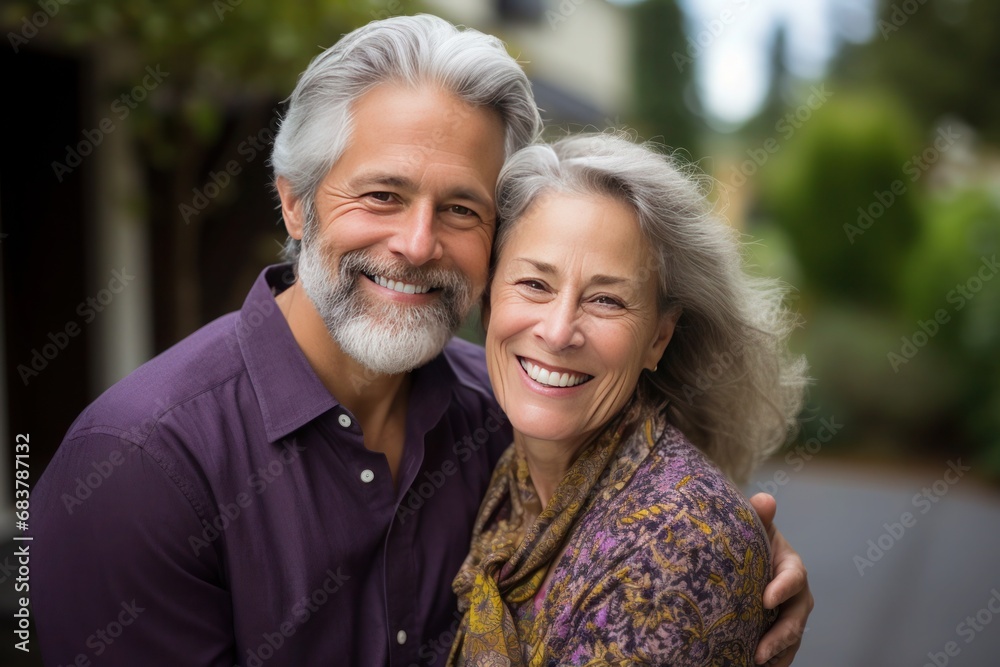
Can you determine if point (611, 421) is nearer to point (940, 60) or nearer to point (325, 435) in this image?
point (325, 435)

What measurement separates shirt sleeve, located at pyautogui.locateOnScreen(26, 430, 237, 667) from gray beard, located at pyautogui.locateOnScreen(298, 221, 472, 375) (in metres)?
0.54

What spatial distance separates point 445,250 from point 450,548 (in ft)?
2.48

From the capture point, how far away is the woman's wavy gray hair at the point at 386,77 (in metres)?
2.12

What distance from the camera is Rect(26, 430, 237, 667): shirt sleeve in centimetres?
177

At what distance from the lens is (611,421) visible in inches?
82.5

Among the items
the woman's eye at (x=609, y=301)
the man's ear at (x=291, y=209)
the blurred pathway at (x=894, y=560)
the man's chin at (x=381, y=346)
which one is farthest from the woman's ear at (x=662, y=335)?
the blurred pathway at (x=894, y=560)

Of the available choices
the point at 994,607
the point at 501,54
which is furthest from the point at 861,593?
the point at 501,54

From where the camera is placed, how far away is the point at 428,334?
7.10 feet

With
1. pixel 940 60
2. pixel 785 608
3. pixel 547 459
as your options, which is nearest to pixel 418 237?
pixel 547 459

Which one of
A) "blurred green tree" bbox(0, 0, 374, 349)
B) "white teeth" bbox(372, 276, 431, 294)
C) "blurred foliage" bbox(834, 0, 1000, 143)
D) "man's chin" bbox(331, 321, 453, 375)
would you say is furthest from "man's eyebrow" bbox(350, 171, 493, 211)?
"blurred foliage" bbox(834, 0, 1000, 143)

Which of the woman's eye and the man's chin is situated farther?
the man's chin

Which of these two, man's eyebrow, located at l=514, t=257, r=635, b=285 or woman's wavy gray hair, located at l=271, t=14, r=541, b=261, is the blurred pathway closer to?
man's eyebrow, located at l=514, t=257, r=635, b=285

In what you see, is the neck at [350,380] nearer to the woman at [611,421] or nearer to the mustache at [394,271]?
the mustache at [394,271]

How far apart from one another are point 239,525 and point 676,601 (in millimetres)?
936
